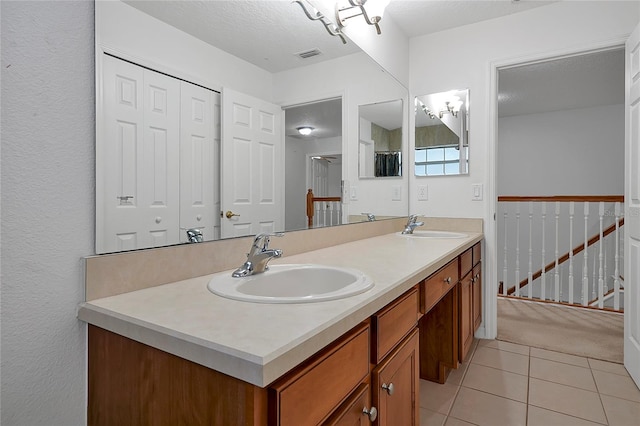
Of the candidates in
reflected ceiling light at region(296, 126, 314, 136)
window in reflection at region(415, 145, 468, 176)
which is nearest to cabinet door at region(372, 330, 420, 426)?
reflected ceiling light at region(296, 126, 314, 136)

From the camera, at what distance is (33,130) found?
756 mm

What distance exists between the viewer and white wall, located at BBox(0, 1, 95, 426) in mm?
726

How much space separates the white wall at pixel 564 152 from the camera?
4648 millimetres

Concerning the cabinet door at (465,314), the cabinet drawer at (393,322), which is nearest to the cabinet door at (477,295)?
the cabinet door at (465,314)

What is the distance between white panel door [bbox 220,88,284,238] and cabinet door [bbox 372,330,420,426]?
643mm

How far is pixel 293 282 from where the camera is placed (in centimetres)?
120

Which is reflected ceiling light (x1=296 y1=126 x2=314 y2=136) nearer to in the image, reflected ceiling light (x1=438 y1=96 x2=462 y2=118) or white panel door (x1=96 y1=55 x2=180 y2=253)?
white panel door (x1=96 y1=55 x2=180 y2=253)

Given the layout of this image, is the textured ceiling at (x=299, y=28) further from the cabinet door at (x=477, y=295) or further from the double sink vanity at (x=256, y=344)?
the cabinet door at (x=477, y=295)

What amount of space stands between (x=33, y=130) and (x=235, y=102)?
61 centimetres

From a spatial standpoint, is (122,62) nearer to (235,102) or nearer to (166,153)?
(166,153)

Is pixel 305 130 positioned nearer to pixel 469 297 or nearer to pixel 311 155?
pixel 311 155

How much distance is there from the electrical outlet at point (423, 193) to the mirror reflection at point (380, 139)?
0.78 feet

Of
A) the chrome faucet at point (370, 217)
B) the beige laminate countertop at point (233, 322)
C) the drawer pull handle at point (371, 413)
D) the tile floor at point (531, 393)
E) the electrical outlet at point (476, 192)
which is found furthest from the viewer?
the electrical outlet at point (476, 192)

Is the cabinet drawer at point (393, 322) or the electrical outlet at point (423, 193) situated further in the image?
the electrical outlet at point (423, 193)
